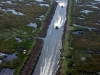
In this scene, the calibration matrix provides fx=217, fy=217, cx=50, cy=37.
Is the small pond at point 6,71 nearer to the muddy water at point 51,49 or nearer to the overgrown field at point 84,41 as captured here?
the muddy water at point 51,49

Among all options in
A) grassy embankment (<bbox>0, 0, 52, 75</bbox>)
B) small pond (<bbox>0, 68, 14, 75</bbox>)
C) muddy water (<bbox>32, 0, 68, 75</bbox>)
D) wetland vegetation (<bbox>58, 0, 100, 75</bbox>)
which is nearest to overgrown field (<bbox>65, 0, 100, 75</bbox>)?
wetland vegetation (<bbox>58, 0, 100, 75</bbox>)

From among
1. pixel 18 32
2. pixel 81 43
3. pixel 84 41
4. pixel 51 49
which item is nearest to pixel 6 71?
pixel 51 49

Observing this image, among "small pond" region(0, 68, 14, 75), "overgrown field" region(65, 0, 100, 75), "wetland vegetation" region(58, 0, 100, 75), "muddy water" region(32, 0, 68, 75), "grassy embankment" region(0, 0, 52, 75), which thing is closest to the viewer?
"small pond" region(0, 68, 14, 75)

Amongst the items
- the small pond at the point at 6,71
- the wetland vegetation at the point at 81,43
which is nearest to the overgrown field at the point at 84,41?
the wetland vegetation at the point at 81,43

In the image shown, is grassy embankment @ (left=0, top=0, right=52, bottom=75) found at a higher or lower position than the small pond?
higher

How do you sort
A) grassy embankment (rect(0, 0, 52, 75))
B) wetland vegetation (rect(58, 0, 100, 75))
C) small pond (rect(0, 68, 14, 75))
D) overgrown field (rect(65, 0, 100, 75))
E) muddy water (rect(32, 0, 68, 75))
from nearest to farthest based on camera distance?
small pond (rect(0, 68, 14, 75))
muddy water (rect(32, 0, 68, 75))
wetland vegetation (rect(58, 0, 100, 75))
overgrown field (rect(65, 0, 100, 75))
grassy embankment (rect(0, 0, 52, 75))

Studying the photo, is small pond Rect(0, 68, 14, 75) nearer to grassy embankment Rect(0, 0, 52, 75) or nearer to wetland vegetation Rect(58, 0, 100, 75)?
grassy embankment Rect(0, 0, 52, 75)

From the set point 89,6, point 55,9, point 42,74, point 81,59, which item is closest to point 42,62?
point 42,74

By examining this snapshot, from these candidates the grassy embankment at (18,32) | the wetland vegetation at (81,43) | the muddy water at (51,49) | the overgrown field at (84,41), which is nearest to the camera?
the muddy water at (51,49)
